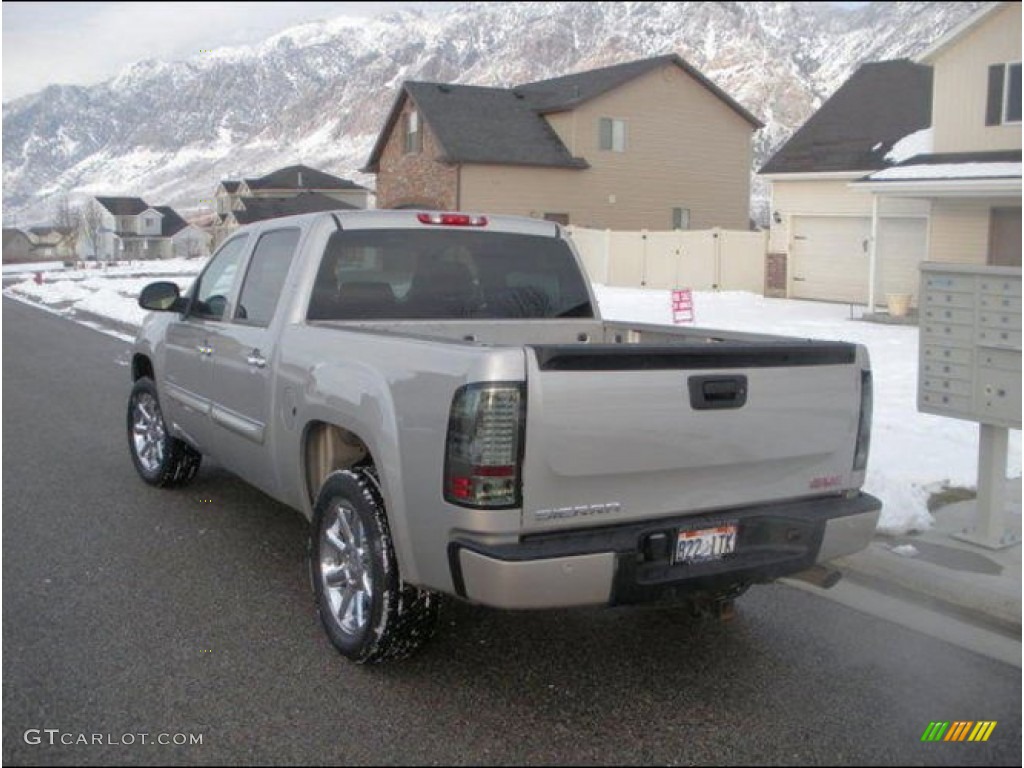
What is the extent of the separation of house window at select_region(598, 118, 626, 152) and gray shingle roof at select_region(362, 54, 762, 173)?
1.23 m

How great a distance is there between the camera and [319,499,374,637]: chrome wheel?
4.22 meters

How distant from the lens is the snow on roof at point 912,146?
2239cm

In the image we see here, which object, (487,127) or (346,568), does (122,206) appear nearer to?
(487,127)

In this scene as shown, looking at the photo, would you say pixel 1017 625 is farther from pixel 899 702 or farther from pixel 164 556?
pixel 164 556

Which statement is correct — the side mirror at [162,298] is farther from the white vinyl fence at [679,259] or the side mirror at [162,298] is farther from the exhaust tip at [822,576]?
the white vinyl fence at [679,259]

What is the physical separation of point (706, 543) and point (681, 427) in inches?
18.3

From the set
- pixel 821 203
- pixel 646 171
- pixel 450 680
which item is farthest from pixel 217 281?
pixel 646 171

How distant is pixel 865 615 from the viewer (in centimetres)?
486

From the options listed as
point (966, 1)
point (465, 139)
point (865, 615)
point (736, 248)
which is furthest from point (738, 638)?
point (465, 139)

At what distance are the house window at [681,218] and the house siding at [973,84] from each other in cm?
1942

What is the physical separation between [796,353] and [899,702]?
54.3 inches

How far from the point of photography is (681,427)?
149 inches

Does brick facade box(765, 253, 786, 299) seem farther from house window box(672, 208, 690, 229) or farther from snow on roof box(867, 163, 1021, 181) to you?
house window box(672, 208, 690, 229)

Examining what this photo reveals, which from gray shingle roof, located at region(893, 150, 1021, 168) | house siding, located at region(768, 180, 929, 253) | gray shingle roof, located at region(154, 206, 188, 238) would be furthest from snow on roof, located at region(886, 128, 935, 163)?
gray shingle roof, located at region(154, 206, 188, 238)
